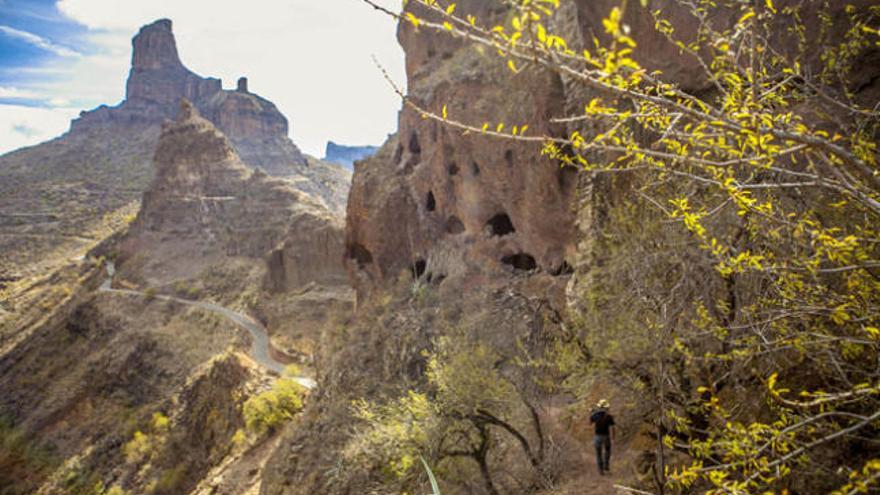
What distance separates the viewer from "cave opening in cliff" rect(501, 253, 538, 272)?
18812mm

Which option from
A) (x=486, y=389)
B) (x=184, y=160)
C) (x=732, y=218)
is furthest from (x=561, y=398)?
(x=184, y=160)

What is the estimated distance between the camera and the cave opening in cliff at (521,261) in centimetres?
1881

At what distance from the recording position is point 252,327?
39156 mm

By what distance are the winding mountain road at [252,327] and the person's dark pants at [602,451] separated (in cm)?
1906

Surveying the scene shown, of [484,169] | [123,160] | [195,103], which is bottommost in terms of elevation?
[484,169]

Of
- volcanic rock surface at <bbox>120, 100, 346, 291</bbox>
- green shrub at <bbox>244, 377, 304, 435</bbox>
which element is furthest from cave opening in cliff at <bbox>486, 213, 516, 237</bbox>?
volcanic rock surface at <bbox>120, 100, 346, 291</bbox>

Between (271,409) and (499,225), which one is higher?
(499,225)

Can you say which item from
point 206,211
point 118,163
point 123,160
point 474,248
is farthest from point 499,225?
point 123,160

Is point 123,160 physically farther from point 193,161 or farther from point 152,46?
point 193,161

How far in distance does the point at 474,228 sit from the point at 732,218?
14474 mm

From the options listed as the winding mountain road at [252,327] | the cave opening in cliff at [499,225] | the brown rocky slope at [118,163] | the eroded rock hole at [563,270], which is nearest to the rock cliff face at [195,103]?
the brown rocky slope at [118,163]

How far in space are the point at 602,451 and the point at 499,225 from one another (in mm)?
12882

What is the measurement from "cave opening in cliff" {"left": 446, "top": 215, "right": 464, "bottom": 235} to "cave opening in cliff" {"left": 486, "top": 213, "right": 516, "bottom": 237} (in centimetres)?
230

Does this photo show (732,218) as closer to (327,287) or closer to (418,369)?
(418,369)
